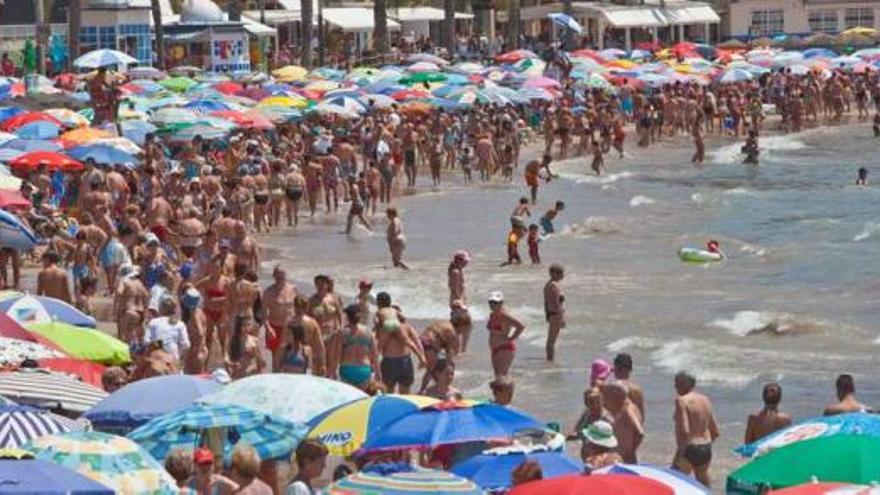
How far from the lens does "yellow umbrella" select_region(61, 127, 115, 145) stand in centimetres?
2833

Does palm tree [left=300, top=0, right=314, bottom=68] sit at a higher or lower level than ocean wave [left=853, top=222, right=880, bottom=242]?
higher

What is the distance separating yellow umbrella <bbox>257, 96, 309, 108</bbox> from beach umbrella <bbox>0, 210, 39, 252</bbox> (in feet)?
61.0

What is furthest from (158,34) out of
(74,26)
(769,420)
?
(769,420)

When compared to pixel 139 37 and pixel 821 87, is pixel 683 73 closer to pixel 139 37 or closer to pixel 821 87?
pixel 821 87

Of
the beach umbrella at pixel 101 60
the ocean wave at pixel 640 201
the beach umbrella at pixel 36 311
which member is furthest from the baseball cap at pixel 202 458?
the beach umbrella at pixel 101 60

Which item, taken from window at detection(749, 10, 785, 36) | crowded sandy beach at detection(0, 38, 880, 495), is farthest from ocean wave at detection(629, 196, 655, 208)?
window at detection(749, 10, 785, 36)

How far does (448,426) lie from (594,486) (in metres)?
2.48

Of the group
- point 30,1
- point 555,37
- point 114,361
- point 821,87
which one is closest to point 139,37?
point 30,1

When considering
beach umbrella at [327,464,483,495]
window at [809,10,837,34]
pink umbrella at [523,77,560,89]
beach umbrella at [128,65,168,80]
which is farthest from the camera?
window at [809,10,837,34]

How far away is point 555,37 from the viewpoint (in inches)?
3123

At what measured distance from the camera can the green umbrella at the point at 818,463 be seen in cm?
938

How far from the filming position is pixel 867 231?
33.3m

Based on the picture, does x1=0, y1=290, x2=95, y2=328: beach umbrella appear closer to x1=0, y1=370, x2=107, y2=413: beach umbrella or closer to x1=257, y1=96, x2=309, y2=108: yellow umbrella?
x1=0, y1=370, x2=107, y2=413: beach umbrella

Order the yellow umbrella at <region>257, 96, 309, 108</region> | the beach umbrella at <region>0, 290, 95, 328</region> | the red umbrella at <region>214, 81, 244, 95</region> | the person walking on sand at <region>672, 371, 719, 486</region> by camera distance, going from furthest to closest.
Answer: the red umbrella at <region>214, 81, 244, 95</region>, the yellow umbrella at <region>257, 96, 309, 108</region>, the beach umbrella at <region>0, 290, 95, 328</region>, the person walking on sand at <region>672, 371, 719, 486</region>
